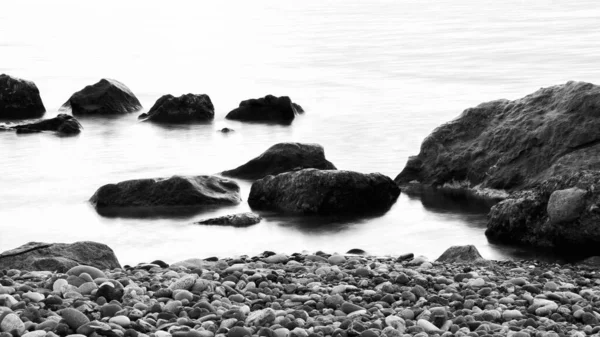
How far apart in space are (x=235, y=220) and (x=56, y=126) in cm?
860

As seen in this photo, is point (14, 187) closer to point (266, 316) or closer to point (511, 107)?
point (511, 107)

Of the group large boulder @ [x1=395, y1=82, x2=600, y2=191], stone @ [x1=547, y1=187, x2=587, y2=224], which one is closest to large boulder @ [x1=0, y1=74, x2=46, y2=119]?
large boulder @ [x1=395, y1=82, x2=600, y2=191]

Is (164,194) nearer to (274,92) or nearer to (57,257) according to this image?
(57,257)

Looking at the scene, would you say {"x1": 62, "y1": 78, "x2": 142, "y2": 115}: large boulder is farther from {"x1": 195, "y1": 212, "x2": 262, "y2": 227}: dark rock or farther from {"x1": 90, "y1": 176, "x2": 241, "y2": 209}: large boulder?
{"x1": 195, "y1": 212, "x2": 262, "y2": 227}: dark rock

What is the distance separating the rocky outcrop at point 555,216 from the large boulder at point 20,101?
13277mm

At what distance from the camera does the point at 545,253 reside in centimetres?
1064

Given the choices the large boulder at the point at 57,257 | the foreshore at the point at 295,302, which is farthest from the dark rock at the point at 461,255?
the large boulder at the point at 57,257

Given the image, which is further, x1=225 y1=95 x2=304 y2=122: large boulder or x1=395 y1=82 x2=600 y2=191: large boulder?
x1=225 y1=95 x2=304 y2=122: large boulder

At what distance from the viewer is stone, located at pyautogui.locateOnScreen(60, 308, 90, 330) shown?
6.27m

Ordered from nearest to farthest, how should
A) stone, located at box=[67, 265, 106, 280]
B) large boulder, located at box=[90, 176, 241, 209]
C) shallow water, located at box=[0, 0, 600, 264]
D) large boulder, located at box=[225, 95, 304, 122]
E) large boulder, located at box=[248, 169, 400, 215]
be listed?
stone, located at box=[67, 265, 106, 280] → shallow water, located at box=[0, 0, 600, 264] → large boulder, located at box=[248, 169, 400, 215] → large boulder, located at box=[90, 176, 241, 209] → large boulder, located at box=[225, 95, 304, 122]

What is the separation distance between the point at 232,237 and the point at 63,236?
2038mm

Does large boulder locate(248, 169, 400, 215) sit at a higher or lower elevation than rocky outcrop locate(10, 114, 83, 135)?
lower

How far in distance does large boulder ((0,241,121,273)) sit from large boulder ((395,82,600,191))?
19.3 ft

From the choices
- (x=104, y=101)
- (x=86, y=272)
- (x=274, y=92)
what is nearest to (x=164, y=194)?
(x=86, y=272)
